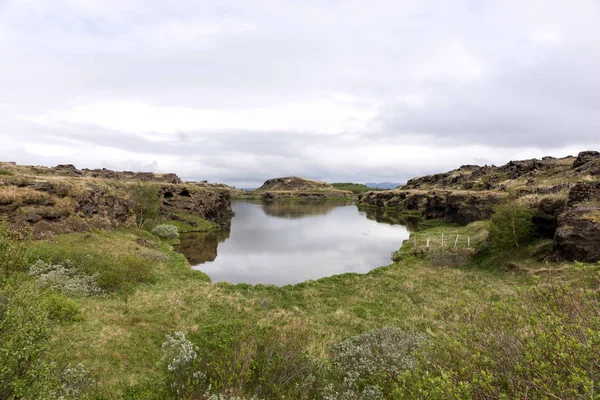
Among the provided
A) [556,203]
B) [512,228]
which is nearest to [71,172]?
[512,228]

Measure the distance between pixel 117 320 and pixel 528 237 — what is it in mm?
44242

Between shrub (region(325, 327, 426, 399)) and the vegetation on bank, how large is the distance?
0.09 metres

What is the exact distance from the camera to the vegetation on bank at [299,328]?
781 cm

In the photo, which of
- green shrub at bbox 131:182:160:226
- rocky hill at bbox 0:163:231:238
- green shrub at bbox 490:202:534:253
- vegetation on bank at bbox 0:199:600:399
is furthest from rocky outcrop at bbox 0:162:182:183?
green shrub at bbox 490:202:534:253

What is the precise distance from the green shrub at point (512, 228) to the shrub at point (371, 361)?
23.4m

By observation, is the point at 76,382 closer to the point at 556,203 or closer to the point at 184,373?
the point at 184,373

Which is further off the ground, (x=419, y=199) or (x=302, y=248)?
(x=419, y=199)

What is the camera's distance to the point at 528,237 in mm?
35594

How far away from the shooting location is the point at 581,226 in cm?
2842

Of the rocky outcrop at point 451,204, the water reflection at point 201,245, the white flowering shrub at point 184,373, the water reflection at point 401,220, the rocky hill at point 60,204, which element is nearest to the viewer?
A: the white flowering shrub at point 184,373

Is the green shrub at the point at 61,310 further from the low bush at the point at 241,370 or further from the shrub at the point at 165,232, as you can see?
the shrub at the point at 165,232

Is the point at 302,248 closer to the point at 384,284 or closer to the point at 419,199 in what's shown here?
the point at 384,284

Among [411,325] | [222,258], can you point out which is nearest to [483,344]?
[411,325]

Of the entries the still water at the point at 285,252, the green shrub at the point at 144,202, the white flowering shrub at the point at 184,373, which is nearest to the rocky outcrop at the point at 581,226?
the still water at the point at 285,252
